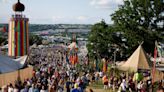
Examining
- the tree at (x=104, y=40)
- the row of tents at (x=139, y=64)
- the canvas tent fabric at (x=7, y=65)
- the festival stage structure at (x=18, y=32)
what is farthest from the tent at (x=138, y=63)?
the tree at (x=104, y=40)

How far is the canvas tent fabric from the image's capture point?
2825 centimetres

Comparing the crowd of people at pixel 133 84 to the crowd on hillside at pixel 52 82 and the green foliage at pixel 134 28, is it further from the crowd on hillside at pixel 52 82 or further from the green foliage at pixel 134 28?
the green foliage at pixel 134 28

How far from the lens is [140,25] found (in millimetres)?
55125

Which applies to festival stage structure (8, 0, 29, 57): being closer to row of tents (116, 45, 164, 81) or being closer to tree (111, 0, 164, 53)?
tree (111, 0, 164, 53)

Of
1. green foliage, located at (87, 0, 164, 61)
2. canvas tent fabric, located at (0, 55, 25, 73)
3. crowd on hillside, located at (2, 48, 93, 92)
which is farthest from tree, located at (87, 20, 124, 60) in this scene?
canvas tent fabric, located at (0, 55, 25, 73)

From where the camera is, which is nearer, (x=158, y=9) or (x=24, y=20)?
(x=24, y=20)

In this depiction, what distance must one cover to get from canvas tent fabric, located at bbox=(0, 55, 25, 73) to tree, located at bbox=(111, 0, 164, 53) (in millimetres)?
23662

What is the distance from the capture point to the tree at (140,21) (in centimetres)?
5422

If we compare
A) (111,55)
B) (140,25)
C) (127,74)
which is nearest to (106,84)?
(127,74)

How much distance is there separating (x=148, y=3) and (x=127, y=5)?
106 inches

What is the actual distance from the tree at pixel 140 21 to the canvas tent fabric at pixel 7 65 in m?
23.7

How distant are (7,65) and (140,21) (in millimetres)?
28568

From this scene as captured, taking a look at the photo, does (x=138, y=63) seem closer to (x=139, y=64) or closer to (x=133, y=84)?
(x=139, y=64)

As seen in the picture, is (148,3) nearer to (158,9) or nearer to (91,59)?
(158,9)
